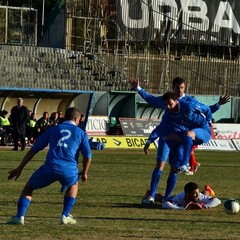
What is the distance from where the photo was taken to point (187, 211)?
14.5m

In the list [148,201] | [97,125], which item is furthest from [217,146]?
[148,201]

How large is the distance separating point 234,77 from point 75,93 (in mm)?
12352

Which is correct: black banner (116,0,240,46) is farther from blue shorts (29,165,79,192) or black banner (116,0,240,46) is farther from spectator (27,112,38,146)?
blue shorts (29,165,79,192)

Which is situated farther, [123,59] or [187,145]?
[123,59]

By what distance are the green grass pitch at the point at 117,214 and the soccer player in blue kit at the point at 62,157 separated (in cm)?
46

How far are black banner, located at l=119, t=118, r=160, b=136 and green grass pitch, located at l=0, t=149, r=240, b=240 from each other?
16545 millimetres

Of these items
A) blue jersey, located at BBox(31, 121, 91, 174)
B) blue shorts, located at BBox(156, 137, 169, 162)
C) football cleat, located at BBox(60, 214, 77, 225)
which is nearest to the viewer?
blue jersey, located at BBox(31, 121, 91, 174)

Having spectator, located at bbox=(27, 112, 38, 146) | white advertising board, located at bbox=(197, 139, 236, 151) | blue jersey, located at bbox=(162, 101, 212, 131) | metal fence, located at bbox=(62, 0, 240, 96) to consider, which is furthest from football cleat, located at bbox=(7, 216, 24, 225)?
metal fence, located at bbox=(62, 0, 240, 96)

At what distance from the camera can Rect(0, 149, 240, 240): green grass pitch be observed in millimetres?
11391

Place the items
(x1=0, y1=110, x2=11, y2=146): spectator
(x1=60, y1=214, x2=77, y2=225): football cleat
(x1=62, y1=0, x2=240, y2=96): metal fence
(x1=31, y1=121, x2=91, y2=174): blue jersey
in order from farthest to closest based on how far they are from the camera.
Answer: (x1=62, y1=0, x2=240, y2=96): metal fence → (x1=0, y1=110, x2=11, y2=146): spectator → (x1=60, y1=214, x2=77, y2=225): football cleat → (x1=31, y1=121, x2=91, y2=174): blue jersey

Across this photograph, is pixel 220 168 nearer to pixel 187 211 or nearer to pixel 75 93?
pixel 187 211

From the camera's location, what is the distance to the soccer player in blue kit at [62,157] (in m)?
11.7

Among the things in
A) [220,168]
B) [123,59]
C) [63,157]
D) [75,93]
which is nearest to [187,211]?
[63,157]

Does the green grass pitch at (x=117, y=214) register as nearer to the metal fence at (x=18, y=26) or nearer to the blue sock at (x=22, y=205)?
the blue sock at (x=22, y=205)
